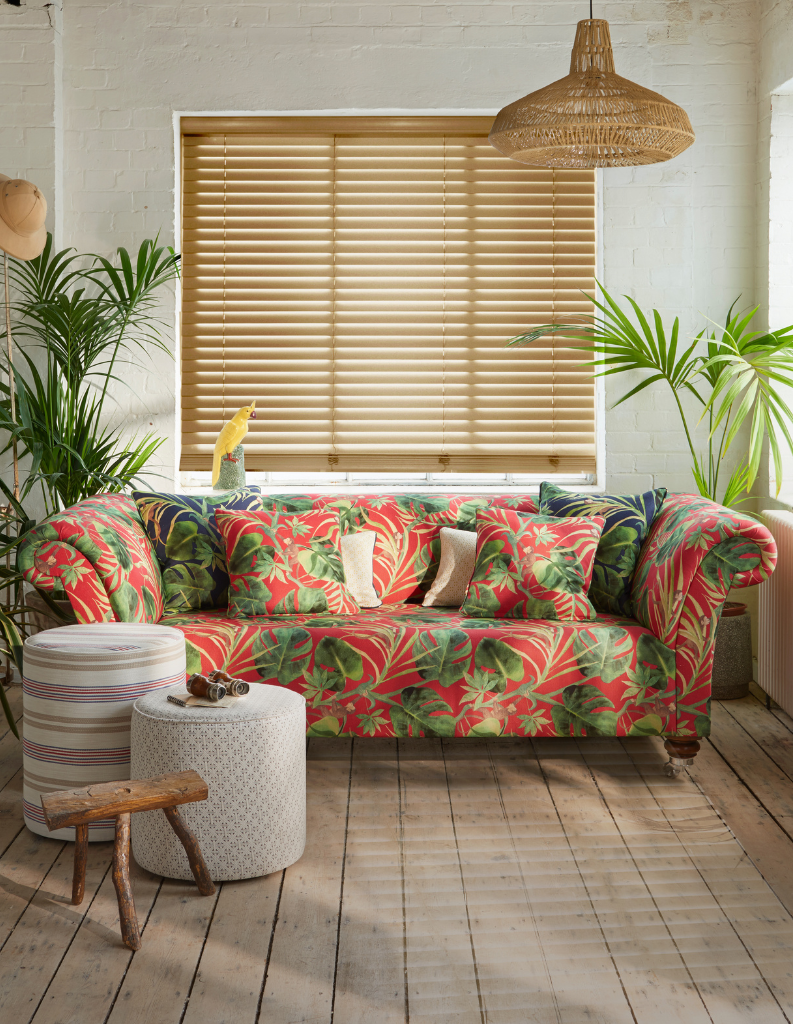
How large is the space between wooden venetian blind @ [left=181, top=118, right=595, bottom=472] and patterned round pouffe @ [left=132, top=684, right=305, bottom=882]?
2.14 meters

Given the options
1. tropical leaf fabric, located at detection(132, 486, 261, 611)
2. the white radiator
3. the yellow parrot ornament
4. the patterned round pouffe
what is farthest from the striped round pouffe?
the white radiator

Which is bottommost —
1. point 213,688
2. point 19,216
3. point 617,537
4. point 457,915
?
point 457,915

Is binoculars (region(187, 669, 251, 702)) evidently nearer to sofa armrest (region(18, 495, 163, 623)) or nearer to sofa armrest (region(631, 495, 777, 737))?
sofa armrest (region(18, 495, 163, 623))

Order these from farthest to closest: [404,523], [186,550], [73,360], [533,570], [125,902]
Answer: [73,360], [404,523], [186,550], [533,570], [125,902]

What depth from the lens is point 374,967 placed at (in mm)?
1930

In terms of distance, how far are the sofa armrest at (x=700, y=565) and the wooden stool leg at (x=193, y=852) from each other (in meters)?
1.58

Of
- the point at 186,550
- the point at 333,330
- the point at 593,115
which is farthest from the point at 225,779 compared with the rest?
the point at 333,330

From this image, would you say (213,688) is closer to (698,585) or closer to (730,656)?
(698,585)

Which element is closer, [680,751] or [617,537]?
[680,751]

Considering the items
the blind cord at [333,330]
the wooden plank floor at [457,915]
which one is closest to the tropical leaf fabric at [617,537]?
the wooden plank floor at [457,915]

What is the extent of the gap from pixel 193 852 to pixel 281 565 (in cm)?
122

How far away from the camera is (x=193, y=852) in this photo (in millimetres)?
Answer: 2170

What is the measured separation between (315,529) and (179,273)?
1548 millimetres

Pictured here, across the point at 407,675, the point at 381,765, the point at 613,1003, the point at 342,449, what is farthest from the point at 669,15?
the point at 613,1003
